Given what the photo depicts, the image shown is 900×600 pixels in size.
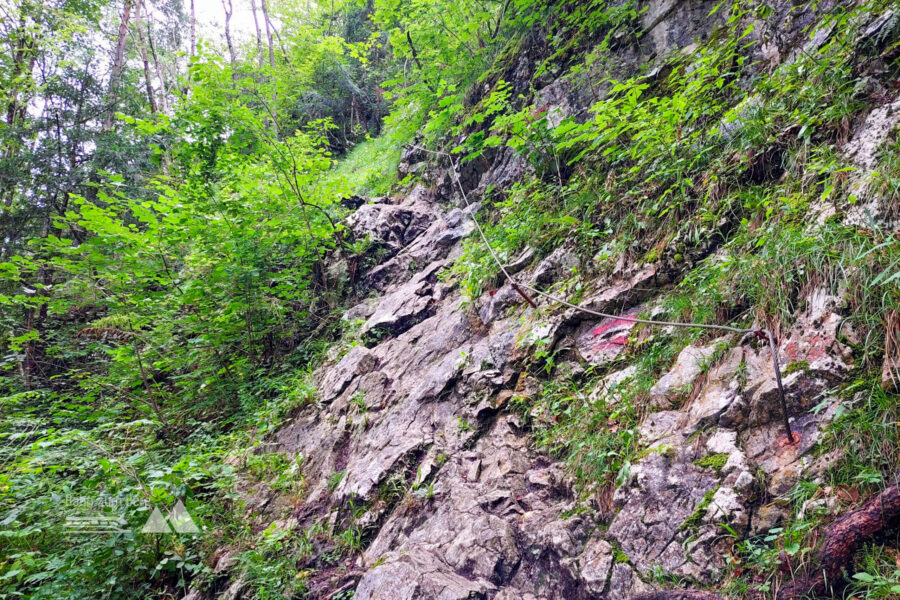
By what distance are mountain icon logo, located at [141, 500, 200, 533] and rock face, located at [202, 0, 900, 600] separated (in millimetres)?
660

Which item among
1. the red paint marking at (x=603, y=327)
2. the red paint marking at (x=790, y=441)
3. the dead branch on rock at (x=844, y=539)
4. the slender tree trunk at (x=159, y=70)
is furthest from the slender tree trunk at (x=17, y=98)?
the dead branch on rock at (x=844, y=539)

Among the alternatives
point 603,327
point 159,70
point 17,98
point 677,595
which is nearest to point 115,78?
point 17,98

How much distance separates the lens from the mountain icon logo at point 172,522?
3682mm

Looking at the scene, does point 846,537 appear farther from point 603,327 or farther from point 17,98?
point 17,98

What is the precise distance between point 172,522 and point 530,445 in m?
3.45

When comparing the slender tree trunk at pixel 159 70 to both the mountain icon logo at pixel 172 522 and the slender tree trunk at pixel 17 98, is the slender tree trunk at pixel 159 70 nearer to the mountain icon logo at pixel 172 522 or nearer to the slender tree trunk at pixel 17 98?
the slender tree trunk at pixel 17 98

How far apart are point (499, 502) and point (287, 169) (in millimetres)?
6856

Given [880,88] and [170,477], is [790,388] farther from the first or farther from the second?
[170,477]

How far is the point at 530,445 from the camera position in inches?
133

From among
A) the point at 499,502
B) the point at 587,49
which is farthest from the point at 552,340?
the point at 587,49

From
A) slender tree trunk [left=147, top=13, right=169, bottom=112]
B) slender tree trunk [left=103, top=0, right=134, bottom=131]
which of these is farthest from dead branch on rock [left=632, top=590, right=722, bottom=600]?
slender tree trunk [left=147, top=13, right=169, bottom=112]

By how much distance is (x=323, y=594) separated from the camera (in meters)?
3.10

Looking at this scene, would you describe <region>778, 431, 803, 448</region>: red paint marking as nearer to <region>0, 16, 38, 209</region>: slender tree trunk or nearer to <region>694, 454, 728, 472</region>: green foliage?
<region>694, 454, 728, 472</region>: green foliage

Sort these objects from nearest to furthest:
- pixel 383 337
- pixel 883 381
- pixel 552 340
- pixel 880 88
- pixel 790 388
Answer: pixel 883 381 < pixel 790 388 < pixel 880 88 < pixel 552 340 < pixel 383 337
